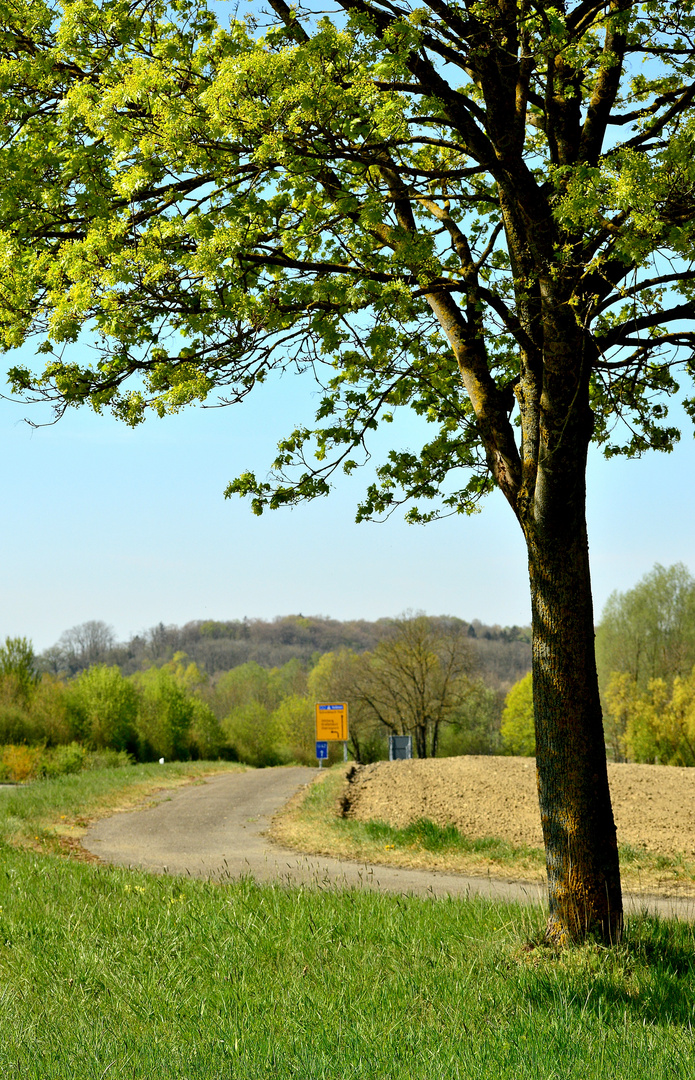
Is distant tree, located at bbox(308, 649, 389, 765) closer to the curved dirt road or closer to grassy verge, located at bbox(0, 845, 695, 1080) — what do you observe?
the curved dirt road

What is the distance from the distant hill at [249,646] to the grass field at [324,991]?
7928 centimetres

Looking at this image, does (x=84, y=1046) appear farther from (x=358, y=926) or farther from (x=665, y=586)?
(x=665, y=586)

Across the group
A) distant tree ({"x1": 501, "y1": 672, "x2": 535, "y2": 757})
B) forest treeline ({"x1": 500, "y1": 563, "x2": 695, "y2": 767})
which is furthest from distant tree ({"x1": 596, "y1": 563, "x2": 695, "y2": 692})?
distant tree ({"x1": 501, "y1": 672, "x2": 535, "y2": 757})

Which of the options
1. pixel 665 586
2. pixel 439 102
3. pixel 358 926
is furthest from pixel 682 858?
pixel 665 586

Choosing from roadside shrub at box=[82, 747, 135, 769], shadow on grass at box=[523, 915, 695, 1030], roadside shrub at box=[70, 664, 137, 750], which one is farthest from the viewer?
roadside shrub at box=[70, 664, 137, 750]

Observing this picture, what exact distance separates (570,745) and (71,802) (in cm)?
1399

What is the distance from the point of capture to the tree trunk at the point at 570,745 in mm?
5688

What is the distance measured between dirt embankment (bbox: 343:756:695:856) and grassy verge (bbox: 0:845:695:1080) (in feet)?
19.4

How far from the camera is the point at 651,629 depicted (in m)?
49.4

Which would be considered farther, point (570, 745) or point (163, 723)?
point (163, 723)

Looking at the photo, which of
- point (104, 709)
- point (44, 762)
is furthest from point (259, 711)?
point (44, 762)

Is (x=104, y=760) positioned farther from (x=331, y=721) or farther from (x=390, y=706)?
(x=390, y=706)

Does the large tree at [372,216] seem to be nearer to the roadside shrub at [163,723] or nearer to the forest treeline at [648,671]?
the roadside shrub at [163,723]

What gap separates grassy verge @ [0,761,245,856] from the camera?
12914 millimetres
